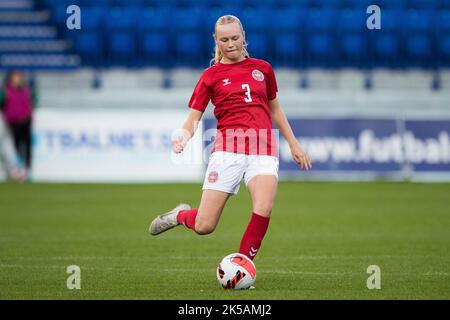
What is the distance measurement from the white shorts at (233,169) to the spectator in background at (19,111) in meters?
13.0

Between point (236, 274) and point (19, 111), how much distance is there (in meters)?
13.9

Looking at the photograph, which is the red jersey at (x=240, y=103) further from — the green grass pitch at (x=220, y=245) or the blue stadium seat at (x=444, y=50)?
the blue stadium seat at (x=444, y=50)

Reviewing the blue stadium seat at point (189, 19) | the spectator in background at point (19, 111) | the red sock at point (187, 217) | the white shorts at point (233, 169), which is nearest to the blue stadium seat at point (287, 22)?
the blue stadium seat at point (189, 19)

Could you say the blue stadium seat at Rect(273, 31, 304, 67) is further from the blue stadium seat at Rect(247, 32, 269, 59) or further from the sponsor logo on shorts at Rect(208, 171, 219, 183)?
the sponsor logo on shorts at Rect(208, 171, 219, 183)

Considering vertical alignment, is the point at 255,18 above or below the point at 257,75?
above

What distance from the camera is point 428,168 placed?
66.4 ft

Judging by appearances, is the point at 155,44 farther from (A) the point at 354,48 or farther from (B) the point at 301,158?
(B) the point at 301,158

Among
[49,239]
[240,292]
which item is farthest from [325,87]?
[240,292]

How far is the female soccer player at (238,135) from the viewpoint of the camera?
24.7 ft

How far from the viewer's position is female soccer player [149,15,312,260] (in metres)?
Answer: 7.54

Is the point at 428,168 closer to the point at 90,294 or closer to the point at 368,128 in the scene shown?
the point at 368,128

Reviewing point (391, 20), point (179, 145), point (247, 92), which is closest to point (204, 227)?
point (179, 145)

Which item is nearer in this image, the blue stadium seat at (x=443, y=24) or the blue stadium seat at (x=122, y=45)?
the blue stadium seat at (x=122, y=45)

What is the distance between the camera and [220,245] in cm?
1070
